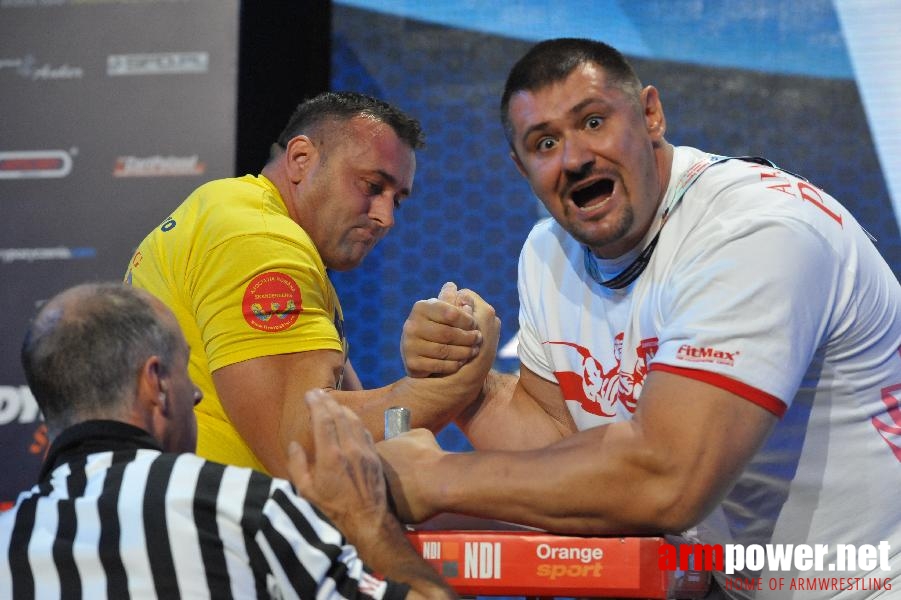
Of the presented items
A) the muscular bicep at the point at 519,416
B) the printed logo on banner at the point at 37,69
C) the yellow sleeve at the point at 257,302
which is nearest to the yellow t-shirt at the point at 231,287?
the yellow sleeve at the point at 257,302

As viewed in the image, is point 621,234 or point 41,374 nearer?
point 41,374

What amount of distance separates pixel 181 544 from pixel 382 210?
1.46m

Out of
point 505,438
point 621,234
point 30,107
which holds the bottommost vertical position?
point 505,438

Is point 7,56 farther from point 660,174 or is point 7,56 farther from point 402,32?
→ point 660,174

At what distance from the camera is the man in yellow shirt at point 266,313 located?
2.03 metres

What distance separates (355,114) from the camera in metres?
2.60

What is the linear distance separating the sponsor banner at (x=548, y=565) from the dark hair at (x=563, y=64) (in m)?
0.81

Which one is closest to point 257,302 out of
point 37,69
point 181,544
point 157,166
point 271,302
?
point 271,302

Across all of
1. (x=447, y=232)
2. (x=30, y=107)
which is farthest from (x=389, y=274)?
(x=30, y=107)

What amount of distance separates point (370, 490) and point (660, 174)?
81 cm

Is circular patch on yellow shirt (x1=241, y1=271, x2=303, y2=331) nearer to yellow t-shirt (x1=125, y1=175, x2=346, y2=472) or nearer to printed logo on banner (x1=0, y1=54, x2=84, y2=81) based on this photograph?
yellow t-shirt (x1=125, y1=175, x2=346, y2=472)

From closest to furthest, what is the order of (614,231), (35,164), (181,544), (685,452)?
(181,544) < (685,452) < (614,231) < (35,164)

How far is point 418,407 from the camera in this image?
1992 mm

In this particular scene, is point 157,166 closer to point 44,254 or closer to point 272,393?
point 44,254
